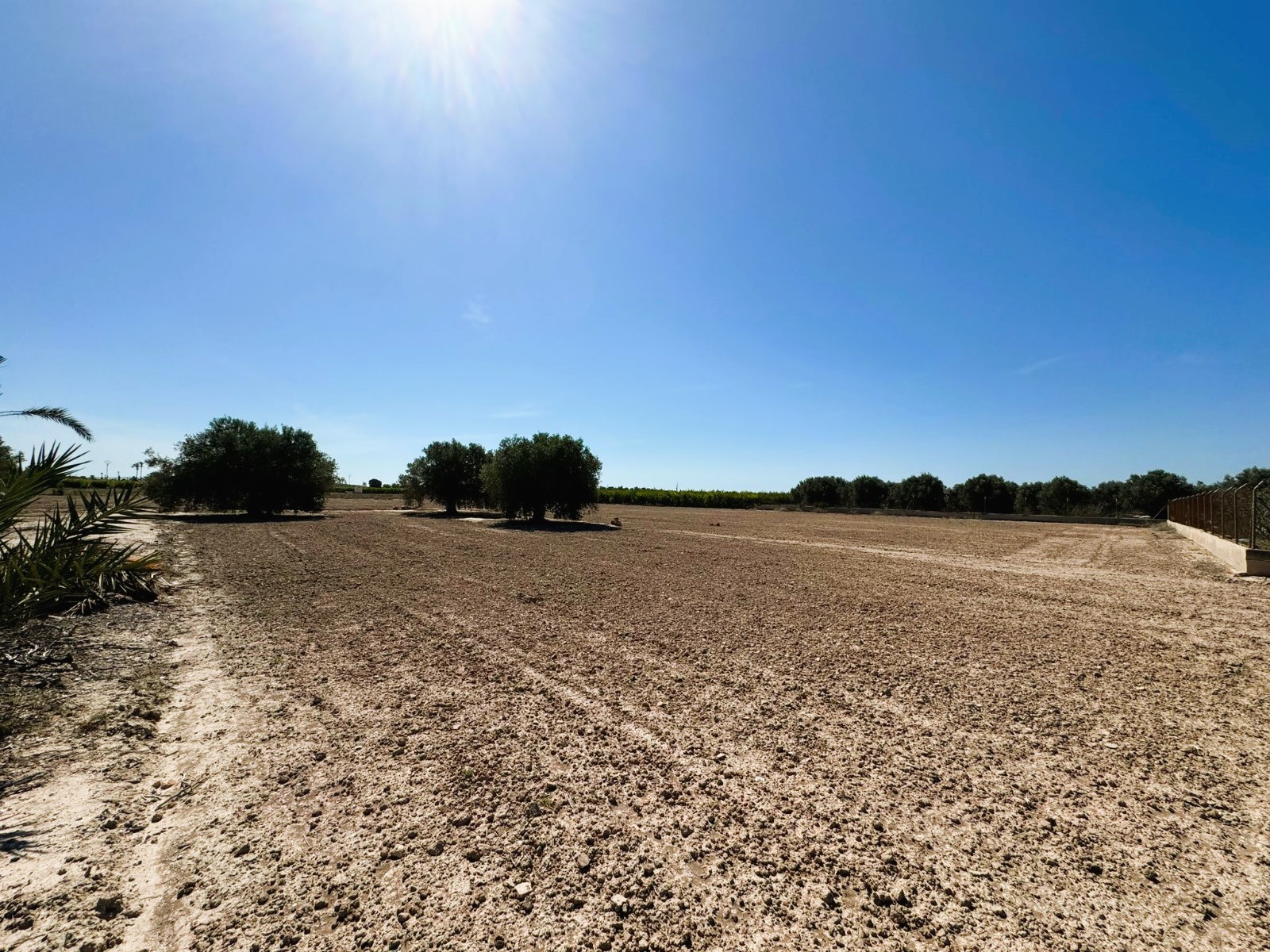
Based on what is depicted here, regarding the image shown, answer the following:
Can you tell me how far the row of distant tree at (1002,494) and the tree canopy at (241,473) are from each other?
63733 mm

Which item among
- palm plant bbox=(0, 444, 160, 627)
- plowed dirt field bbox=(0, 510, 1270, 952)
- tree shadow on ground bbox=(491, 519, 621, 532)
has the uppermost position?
palm plant bbox=(0, 444, 160, 627)


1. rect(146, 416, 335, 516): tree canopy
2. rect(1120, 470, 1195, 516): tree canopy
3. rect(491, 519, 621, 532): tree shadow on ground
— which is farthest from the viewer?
rect(1120, 470, 1195, 516): tree canopy

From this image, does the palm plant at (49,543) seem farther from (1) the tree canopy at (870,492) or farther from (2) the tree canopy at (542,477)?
(1) the tree canopy at (870,492)

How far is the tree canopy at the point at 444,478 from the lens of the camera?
41000 millimetres

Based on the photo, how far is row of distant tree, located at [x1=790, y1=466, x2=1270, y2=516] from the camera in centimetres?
6191

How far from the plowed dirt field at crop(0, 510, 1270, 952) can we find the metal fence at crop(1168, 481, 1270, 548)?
895 centimetres

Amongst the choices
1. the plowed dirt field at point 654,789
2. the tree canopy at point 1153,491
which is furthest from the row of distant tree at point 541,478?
the tree canopy at point 1153,491

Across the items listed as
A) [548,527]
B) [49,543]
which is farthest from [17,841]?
[548,527]

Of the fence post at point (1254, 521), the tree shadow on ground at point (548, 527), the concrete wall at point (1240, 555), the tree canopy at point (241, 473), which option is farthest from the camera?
the tree canopy at point (241, 473)

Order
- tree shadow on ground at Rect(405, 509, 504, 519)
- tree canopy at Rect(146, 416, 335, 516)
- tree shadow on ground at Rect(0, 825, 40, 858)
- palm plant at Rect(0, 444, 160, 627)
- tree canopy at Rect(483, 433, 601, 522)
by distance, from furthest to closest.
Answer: tree shadow on ground at Rect(405, 509, 504, 519)
tree canopy at Rect(146, 416, 335, 516)
tree canopy at Rect(483, 433, 601, 522)
palm plant at Rect(0, 444, 160, 627)
tree shadow on ground at Rect(0, 825, 40, 858)

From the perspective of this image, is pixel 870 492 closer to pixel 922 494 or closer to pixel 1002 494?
pixel 922 494

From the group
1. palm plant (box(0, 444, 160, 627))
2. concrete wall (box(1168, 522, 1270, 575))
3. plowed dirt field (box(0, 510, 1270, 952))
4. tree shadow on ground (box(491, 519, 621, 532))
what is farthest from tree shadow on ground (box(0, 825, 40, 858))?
tree shadow on ground (box(491, 519, 621, 532))

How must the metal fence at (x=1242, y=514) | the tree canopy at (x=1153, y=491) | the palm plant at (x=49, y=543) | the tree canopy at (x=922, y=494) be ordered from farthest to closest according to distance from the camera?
the tree canopy at (x=922, y=494)
the tree canopy at (x=1153, y=491)
the metal fence at (x=1242, y=514)
the palm plant at (x=49, y=543)

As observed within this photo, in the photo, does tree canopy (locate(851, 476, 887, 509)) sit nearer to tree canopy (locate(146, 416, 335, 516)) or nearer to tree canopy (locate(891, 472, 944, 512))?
tree canopy (locate(891, 472, 944, 512))
